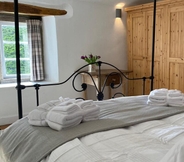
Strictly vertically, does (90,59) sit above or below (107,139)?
above

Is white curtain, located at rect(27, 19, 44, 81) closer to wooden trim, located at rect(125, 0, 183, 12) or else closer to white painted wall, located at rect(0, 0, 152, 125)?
white painted wall, located at rect(0, 0, 152, 125)

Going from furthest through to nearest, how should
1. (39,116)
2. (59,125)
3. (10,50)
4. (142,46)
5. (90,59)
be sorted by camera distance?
(142,46)
(10,50)
(90,59)
(39,116)
(59,125)

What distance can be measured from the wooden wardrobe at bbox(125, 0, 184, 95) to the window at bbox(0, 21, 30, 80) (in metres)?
1.93

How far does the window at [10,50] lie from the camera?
3.98 m

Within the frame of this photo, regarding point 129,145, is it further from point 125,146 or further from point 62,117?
point 62,117

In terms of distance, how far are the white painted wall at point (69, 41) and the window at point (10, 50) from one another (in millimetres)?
369

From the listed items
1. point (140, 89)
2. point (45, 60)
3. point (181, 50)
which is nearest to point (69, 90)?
point (45, 60)

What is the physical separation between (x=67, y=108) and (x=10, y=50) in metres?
3.02

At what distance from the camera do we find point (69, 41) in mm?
3969

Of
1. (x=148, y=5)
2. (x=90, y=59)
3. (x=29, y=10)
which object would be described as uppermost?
(x=148, y=5)

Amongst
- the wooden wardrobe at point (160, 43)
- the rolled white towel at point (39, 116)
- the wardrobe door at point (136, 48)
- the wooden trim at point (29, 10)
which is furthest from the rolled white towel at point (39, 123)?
the wardrobe door at point (136, 48)

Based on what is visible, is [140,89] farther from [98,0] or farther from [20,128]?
[20,128]

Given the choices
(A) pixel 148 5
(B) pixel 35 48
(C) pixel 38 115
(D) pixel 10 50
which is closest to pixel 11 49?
(D) pixel 10 50

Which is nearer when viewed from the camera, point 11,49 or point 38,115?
point 38,115
